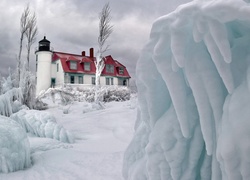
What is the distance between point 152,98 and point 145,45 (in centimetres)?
37

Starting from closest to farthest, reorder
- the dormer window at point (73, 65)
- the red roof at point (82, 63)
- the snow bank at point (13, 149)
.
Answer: the snow bank at point (13, 149), the red roof at point (82, 63), the dormer window at point (73, 65)

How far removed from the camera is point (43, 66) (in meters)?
21.3

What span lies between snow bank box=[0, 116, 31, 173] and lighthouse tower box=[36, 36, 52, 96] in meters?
17.6

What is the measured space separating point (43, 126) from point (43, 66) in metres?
16.3

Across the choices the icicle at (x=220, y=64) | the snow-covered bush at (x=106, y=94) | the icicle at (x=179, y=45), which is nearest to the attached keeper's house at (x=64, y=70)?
the snow-covered bush at (x=106, y=94)

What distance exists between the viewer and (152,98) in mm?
1775

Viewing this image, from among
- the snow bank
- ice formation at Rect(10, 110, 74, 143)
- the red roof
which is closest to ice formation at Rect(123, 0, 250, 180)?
the snow bank

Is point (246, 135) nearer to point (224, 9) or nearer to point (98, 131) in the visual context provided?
point (224, 9)

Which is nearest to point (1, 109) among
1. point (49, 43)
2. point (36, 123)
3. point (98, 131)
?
point (36, 123)

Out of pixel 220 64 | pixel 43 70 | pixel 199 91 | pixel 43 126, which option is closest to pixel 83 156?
pixel 43 126

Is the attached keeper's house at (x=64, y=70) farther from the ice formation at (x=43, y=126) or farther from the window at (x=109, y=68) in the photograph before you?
the ice formation at (x=43, y=126)

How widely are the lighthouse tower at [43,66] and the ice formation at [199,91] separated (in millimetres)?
20410

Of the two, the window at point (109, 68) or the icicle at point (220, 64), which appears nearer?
the icicle at point (220, 64)

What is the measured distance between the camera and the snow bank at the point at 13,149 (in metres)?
3.70
